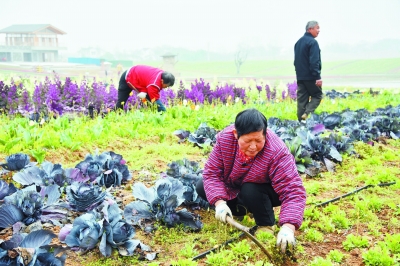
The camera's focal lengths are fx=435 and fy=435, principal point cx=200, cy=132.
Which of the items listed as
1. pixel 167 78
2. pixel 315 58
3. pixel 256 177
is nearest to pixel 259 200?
pixel 256 177

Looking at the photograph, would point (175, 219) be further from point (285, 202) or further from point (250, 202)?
point (285, 202)

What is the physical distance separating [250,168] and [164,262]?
0.71m

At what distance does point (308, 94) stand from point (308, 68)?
1.60 feet

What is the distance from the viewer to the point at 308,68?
695 cm

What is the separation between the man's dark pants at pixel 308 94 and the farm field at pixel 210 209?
0.69 meters

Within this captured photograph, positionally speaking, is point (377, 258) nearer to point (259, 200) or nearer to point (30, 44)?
point (259, 200)

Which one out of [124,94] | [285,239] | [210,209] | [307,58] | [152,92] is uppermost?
[307,58]

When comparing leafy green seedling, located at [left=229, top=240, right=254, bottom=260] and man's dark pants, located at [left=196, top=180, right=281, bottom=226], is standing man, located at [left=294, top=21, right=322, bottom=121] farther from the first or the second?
leafy green seedling, located at [left=229, top=240, right=254, bottom=260]

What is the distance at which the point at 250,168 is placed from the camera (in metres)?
2.51

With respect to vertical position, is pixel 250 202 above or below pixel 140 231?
above

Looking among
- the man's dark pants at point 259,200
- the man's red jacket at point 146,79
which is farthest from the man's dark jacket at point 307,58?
the man's dark pants at point 259,200

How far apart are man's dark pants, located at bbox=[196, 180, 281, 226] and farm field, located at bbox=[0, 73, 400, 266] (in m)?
0.11

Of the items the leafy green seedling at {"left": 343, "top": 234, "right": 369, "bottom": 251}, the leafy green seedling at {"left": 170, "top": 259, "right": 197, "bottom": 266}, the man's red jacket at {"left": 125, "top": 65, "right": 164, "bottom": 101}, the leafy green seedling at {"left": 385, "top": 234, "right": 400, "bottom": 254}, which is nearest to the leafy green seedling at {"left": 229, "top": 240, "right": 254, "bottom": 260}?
the leafy green seedling at {"left": 170, "top": 259, "right": 197, "bottom": 266}

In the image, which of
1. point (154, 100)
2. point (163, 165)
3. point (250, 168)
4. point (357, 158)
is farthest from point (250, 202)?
point (154, 100)
